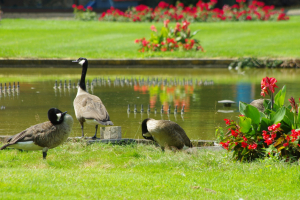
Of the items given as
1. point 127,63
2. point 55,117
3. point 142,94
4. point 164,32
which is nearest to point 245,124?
point 55,117

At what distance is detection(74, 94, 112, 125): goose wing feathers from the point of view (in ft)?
29.1

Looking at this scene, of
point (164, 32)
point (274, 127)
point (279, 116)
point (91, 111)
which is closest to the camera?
point (274, 127)

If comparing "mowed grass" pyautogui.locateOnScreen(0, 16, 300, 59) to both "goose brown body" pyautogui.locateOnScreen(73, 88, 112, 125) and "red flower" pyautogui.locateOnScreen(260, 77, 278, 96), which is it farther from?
"red flower" pyautogui.locateOnScreen(260, 77, 278, 96)

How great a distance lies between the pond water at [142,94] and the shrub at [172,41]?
10.5 feet

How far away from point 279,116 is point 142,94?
28.4 ft

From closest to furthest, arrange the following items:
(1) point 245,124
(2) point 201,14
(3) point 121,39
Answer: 1. (1) point 245,124
2. (3) point 121,39
3. (2) point 201,14

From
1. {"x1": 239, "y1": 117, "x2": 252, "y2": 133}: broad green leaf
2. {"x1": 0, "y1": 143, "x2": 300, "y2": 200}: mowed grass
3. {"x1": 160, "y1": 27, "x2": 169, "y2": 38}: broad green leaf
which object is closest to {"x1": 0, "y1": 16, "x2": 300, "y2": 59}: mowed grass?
{"x1": 160, "y1": 27, "x2": 169, "y2": 38}: broad green leaf

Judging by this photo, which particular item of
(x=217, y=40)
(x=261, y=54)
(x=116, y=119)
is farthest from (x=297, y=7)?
(x=116, y=119)

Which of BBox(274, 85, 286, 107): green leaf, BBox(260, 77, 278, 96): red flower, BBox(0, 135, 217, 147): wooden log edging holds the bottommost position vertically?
BBox(0, 135, 217, 147): wooden log edging

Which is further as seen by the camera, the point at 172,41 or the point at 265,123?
the point at 172,41

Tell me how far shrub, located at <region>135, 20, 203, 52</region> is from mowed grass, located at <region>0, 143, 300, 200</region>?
1725 centimetres

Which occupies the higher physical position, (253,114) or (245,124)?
(253,114)

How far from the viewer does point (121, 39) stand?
103 ft

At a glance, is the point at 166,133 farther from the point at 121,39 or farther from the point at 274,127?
the point at 121,39
